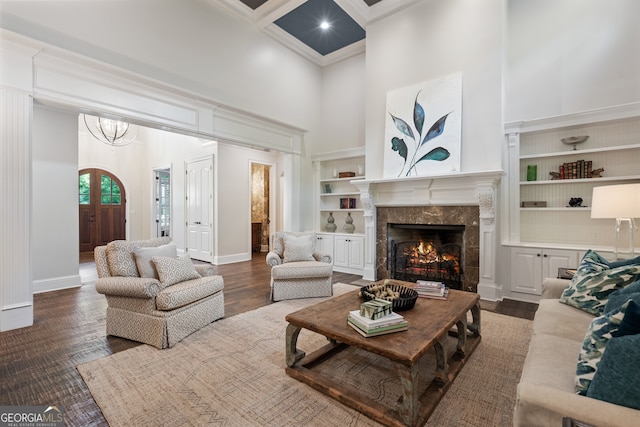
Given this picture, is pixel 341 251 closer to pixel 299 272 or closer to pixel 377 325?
pixel 299 272

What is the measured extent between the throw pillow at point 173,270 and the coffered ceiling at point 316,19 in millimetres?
3968

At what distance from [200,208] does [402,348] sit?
621 centimetres

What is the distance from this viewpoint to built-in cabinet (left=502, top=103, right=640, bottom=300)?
354cm

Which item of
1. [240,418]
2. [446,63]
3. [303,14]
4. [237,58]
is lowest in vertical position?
[240,418]

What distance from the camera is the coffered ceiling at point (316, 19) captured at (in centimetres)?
460

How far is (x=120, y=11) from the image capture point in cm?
350

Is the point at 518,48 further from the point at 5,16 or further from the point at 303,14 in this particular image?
the point at 5,16

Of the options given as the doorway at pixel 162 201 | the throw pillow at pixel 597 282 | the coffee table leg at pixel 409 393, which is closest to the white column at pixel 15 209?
the coffee table leg at pixel 409 393

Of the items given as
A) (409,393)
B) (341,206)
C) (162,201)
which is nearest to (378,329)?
(409,393)

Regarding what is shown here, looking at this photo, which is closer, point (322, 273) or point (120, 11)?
point (120, 11)

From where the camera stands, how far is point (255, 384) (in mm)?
1992

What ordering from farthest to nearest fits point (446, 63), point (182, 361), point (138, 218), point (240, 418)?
point (138, 218) → point (446, 63) → point (182, 361) → point (240, 418)

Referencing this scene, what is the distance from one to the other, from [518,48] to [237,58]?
4245 mm

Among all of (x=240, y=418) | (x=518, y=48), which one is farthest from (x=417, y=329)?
(x=518, y=48)
